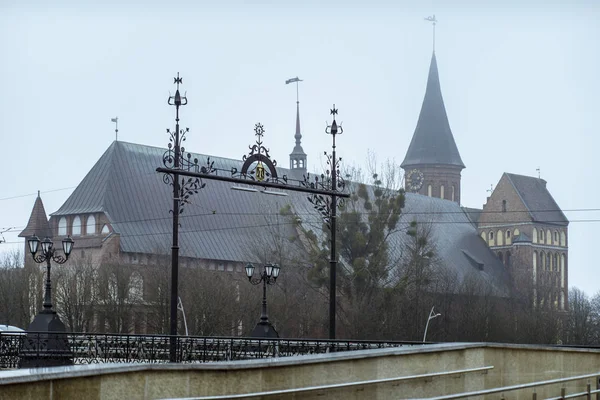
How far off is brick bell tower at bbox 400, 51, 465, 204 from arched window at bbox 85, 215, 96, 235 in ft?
161

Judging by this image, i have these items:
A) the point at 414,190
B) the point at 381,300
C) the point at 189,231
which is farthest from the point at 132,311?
the point at 414,190

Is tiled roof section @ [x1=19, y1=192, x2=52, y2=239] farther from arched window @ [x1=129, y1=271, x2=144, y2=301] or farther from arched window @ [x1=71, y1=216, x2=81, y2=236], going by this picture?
arched window @ [x1=129, y1=271, x2=144, y2=301]

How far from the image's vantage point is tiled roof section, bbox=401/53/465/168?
12256cm

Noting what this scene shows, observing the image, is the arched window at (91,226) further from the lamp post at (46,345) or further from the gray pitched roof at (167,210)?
the lamp post at (46,345)

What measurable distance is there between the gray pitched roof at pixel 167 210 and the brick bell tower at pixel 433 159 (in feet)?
95.4

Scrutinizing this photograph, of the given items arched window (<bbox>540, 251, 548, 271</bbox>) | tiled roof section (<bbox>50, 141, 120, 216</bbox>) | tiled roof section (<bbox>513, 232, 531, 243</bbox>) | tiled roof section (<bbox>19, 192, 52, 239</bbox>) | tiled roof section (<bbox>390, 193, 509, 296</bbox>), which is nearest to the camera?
tiled roof section (<bbox>50, 141, 120, 216</bbox>)

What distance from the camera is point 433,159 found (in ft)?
413

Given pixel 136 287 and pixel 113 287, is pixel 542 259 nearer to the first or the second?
pixel 136 287

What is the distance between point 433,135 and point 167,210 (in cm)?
5014

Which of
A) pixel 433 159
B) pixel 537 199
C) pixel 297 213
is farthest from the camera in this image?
pixel 433 159

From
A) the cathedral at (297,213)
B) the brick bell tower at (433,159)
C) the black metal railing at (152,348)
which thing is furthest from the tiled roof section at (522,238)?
the black metal railing at (152,348)

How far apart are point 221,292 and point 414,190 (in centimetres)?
6327

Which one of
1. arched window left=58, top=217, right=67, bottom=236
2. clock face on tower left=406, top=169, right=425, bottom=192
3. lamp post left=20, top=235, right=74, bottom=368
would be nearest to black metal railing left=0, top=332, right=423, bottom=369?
lamp post left=20, top=235, right=74, bottom=368

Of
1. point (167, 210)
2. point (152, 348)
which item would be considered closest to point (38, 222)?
point (167, 210)
